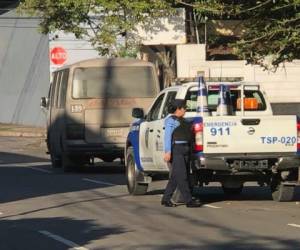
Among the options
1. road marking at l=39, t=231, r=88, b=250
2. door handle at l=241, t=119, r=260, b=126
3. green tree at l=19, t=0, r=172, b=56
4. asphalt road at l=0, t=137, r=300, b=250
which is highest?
green tree at l=19, t=0, r=172, b=56

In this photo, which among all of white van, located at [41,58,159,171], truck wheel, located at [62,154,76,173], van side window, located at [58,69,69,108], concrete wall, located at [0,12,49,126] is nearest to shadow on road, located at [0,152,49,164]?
truck wheel, located at [62,154,76,173]

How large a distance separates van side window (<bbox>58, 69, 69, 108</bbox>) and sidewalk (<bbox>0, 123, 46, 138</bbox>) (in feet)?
52.6

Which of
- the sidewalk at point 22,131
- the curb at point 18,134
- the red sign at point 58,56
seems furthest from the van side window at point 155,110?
the curb at point 18,134

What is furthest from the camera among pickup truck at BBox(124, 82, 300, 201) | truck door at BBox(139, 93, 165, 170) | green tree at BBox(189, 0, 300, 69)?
truck door at BBox(139, 93, 165, 170)

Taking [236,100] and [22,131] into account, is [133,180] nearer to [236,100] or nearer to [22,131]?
[236,100]

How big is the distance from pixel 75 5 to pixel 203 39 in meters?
5.96

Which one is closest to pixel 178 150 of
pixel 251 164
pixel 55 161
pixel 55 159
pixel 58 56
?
pixel 251 164

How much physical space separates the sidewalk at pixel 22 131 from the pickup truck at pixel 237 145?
23.9 meters

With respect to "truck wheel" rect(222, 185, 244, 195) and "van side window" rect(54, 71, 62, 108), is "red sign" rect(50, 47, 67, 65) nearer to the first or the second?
"van side window" rect(54, 71, 62, 108)

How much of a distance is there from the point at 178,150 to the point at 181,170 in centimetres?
33

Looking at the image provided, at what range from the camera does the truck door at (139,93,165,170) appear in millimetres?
15406

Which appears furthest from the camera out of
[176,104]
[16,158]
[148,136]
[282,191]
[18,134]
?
[18,134]

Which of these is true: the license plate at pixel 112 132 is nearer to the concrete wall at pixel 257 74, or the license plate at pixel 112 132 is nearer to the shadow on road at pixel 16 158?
the shadow on road at pixel 16 158

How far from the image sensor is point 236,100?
15.3m
